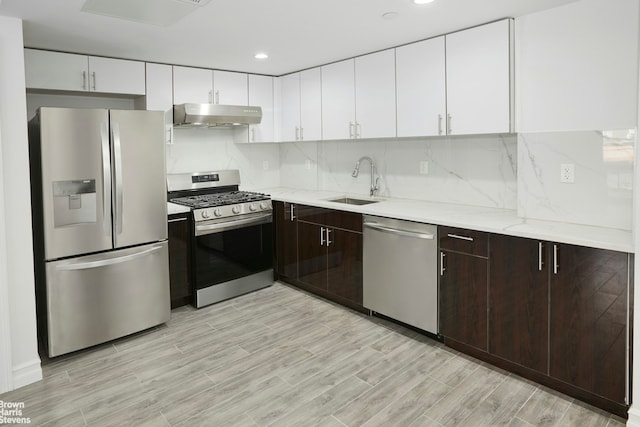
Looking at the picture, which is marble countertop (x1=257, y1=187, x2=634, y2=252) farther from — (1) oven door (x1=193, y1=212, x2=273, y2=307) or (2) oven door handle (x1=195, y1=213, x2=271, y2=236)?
(1) oven door (x1=193, y1=212, x2=273, y2=307)

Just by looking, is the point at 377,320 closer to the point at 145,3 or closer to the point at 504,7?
the point at 504,7

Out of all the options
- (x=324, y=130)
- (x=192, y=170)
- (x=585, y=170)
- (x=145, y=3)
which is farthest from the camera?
(x=192, y=170)

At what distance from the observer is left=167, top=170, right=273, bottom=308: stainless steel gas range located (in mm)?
3795

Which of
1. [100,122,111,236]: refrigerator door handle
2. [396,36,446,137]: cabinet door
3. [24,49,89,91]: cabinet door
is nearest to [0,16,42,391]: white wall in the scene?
[100,122,111,236]: refrigerator door handle

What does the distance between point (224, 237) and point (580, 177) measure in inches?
109

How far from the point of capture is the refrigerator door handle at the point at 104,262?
2867 mm

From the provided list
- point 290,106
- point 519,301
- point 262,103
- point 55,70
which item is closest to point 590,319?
point 519,301

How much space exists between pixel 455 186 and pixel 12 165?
307 cm

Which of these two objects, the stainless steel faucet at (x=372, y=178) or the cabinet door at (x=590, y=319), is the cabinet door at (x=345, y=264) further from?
the cabinet door at (x=590, y=319)

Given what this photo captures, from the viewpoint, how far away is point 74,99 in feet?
12.6

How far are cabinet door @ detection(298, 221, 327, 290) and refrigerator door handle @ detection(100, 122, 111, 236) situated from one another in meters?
1.67

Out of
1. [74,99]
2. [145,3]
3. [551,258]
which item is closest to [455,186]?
[551,258]

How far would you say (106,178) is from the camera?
2959mm

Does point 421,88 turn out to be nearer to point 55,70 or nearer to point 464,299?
point 464,299
